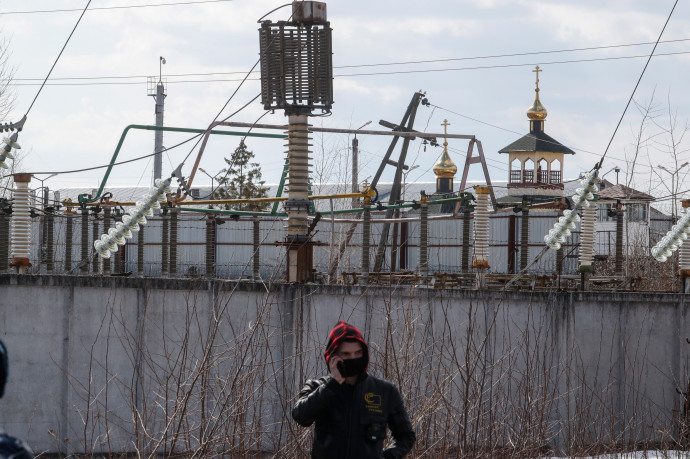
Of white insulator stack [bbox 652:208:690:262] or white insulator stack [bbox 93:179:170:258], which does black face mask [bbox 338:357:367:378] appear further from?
→ white insulator stack [bbox 652:208:690:262]

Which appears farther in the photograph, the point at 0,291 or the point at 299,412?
the point at 0,291

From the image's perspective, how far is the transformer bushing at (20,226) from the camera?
1673 centimetres

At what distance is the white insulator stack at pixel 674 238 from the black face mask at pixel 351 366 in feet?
43.9

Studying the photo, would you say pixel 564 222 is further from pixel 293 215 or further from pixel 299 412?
pixel 299 412

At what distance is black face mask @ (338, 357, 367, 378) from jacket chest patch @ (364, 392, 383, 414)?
162 mm

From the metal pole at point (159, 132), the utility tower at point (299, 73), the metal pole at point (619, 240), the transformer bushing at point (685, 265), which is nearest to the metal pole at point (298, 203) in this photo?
the utility tower at point (299, 73)

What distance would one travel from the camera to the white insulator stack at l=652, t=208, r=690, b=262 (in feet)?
57.1

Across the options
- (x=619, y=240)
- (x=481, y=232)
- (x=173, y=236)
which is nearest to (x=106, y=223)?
(x=173, y=236)

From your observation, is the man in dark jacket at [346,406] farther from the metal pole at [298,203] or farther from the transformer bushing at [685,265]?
the transformer bushing at [685,265]

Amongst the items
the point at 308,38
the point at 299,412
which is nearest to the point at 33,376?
the point at 308,38

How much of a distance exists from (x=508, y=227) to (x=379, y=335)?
15362mm

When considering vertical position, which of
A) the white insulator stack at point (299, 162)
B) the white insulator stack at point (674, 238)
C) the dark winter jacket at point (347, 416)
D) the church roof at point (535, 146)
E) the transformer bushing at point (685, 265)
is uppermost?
the church roof at point (535, 146)

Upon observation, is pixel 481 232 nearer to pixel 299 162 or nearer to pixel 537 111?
pixel 299 162

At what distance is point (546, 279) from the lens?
59.8 ft
